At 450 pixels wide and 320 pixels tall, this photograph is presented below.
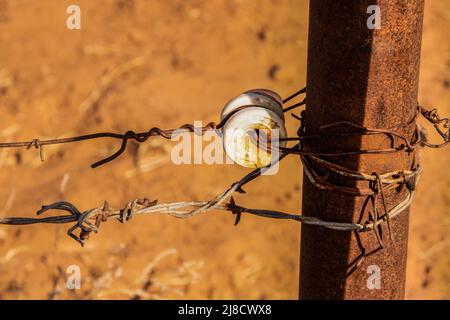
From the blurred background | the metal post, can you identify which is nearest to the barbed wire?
the metal post

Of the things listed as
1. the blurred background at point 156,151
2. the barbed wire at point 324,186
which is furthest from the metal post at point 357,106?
the blurred background at point 156,151

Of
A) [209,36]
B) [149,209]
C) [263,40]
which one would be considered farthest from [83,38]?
[149,209]

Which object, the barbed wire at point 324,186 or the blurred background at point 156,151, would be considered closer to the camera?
the barbed wire at point 324,186

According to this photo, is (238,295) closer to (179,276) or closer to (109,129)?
(179,276)

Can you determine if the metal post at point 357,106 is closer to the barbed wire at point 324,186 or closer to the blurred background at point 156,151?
the barbed wire at point 324,186

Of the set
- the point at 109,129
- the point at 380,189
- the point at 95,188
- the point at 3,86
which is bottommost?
the point at 380,189
